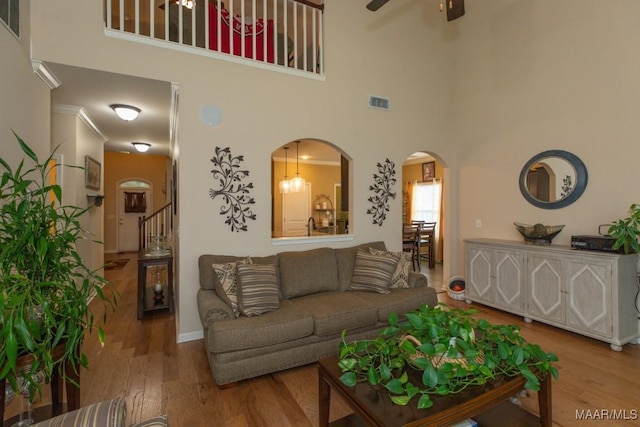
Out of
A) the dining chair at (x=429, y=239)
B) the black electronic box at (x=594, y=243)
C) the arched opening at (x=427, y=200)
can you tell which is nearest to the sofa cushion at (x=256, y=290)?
the black electronic box at (x=594, y=243)

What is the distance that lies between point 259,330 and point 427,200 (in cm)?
680

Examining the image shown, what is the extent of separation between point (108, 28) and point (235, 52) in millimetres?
1249

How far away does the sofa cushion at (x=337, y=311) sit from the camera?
105 inches

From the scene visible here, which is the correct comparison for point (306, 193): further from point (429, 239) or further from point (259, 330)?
point (259, 330)

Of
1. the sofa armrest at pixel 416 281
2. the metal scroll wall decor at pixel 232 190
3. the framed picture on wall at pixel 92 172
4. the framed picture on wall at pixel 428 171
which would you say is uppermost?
the framed picture on wall at pixel 428 171

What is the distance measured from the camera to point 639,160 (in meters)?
3.12

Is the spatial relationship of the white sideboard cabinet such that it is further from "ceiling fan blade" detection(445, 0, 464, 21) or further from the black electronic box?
"ceiling fan blade" detection(445, 0, 464, 21)

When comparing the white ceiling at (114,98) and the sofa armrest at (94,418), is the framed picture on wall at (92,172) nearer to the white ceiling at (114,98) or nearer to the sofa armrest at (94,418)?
the white ceiling at (114,98)

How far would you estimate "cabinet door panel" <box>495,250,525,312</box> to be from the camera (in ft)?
12.2

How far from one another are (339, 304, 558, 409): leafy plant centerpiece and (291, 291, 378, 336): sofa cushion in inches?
33.9

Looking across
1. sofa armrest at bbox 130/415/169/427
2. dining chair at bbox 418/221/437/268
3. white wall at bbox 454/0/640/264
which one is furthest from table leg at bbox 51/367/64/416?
dining chair at bbox 418/221/437/268

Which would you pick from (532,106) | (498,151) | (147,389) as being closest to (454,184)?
(498,151)

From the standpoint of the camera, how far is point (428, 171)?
8.12 meters

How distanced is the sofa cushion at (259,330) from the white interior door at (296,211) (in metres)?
6.31
